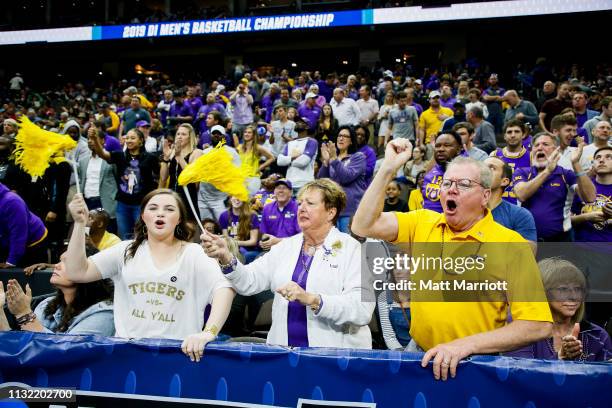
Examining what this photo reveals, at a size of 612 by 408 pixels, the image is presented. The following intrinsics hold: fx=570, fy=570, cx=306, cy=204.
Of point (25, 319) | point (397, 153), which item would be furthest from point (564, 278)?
point (25, 319)

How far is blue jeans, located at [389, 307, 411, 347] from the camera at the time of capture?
391 centimetres

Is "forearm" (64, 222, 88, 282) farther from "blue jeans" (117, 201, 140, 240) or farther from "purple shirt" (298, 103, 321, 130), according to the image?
"purple shirt" (298, 103, 321, 130)

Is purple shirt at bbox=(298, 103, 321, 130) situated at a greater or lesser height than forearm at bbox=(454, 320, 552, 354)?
greater

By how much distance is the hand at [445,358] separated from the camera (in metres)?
1.99

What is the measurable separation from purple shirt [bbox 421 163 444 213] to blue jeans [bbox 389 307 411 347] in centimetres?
103

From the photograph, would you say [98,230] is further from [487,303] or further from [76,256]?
[487,303]

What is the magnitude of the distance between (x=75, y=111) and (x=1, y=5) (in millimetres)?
15358

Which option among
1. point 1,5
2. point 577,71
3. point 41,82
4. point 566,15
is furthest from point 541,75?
point 1,5

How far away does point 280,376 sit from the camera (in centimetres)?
→ 214

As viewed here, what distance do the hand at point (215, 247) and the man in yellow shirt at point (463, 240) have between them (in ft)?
2.06

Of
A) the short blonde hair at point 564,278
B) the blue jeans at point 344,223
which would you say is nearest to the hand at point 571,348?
A: the short blonde hair at point 564,278

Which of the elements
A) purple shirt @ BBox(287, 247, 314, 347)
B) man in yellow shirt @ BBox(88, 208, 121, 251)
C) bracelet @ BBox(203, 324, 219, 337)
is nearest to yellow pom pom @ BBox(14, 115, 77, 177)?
man in yellow shirt @ BBox(88, 208, 121, 251)

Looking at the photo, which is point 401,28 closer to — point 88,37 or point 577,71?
point 577,71

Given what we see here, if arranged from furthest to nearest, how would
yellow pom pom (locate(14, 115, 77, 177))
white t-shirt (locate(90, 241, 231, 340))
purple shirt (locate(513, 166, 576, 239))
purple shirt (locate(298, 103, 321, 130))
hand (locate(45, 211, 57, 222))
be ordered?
1. purple shirt (locate(298, 103, 321, 130))
2. hand (locate(45, 211, 57, 222))
3. purple shirt (locate(513, 166, 576, 239))
4. yellow pom pom (locate(14, 115, 77, 177))
5. white t-shirt (locate(90, 241, 231, 340))
